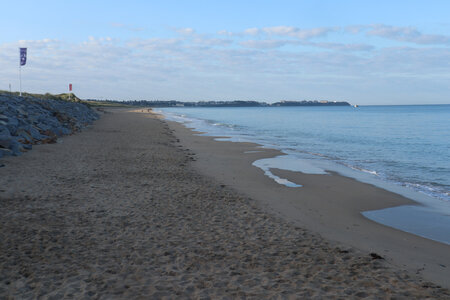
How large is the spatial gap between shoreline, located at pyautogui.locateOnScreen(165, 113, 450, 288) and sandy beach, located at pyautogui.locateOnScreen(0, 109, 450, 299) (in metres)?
0.04

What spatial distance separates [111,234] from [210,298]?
278 centimetres

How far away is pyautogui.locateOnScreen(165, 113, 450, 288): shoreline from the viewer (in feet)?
19.7

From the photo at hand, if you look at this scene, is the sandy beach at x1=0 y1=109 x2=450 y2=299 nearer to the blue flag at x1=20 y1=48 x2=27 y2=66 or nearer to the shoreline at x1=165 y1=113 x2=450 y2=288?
the shoreline at x1=165 y1=113 x2=450 y2=288

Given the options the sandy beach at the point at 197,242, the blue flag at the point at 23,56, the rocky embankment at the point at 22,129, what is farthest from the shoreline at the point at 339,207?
the blue flag at the point at 23,56

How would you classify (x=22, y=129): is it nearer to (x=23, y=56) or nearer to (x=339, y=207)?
(x=339, y=207)

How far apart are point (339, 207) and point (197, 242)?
15.2 ft

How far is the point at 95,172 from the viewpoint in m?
11.5

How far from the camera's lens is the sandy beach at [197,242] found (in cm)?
461

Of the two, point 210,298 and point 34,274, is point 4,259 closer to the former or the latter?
point 34,274

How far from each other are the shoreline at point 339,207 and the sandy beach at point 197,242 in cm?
4

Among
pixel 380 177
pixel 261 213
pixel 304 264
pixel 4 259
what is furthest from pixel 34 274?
pixel 380 177

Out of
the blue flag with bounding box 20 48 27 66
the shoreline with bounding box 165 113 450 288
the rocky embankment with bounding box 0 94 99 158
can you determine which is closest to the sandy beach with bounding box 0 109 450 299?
the shoreline with bounding box 165 113 450 288

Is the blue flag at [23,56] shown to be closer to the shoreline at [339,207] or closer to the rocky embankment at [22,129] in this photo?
the rocky embankment at [22,129]

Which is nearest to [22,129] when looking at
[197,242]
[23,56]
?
[197,242]
